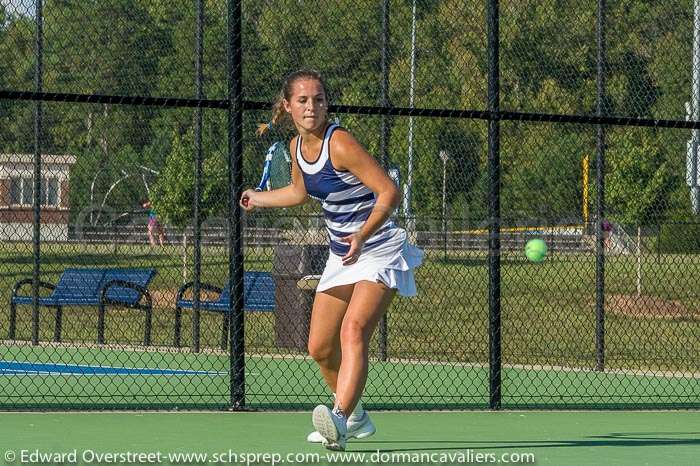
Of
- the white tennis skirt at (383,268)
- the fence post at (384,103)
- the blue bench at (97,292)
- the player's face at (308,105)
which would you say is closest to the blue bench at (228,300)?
the blue bench at (97,292)

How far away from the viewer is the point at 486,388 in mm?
11406

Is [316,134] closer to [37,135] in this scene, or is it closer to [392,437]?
[392,437]

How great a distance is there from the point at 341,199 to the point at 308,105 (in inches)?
18.1

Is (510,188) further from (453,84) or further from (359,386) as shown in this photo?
(359,386)

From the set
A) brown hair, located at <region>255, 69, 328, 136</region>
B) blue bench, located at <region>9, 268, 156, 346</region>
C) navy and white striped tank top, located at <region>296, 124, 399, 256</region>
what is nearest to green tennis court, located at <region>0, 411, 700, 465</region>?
navy and white striped tank top, located at <region>296, 124, 399, 256</region>

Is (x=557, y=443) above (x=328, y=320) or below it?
below

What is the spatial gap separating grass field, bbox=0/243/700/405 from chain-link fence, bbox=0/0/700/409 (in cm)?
6

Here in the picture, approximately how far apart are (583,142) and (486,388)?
1306cm

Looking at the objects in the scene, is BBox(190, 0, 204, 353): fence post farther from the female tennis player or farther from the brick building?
the female tennis player

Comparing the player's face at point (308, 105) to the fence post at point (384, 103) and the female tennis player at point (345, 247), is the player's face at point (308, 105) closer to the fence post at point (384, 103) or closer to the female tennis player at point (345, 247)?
the female tennis player at point (345, 247)

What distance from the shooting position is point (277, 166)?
875cm

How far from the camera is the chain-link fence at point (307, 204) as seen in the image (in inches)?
402

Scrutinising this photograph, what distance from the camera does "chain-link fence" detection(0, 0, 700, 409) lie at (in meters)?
10.2

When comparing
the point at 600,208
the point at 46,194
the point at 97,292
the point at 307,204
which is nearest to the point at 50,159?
the point at 46,194
